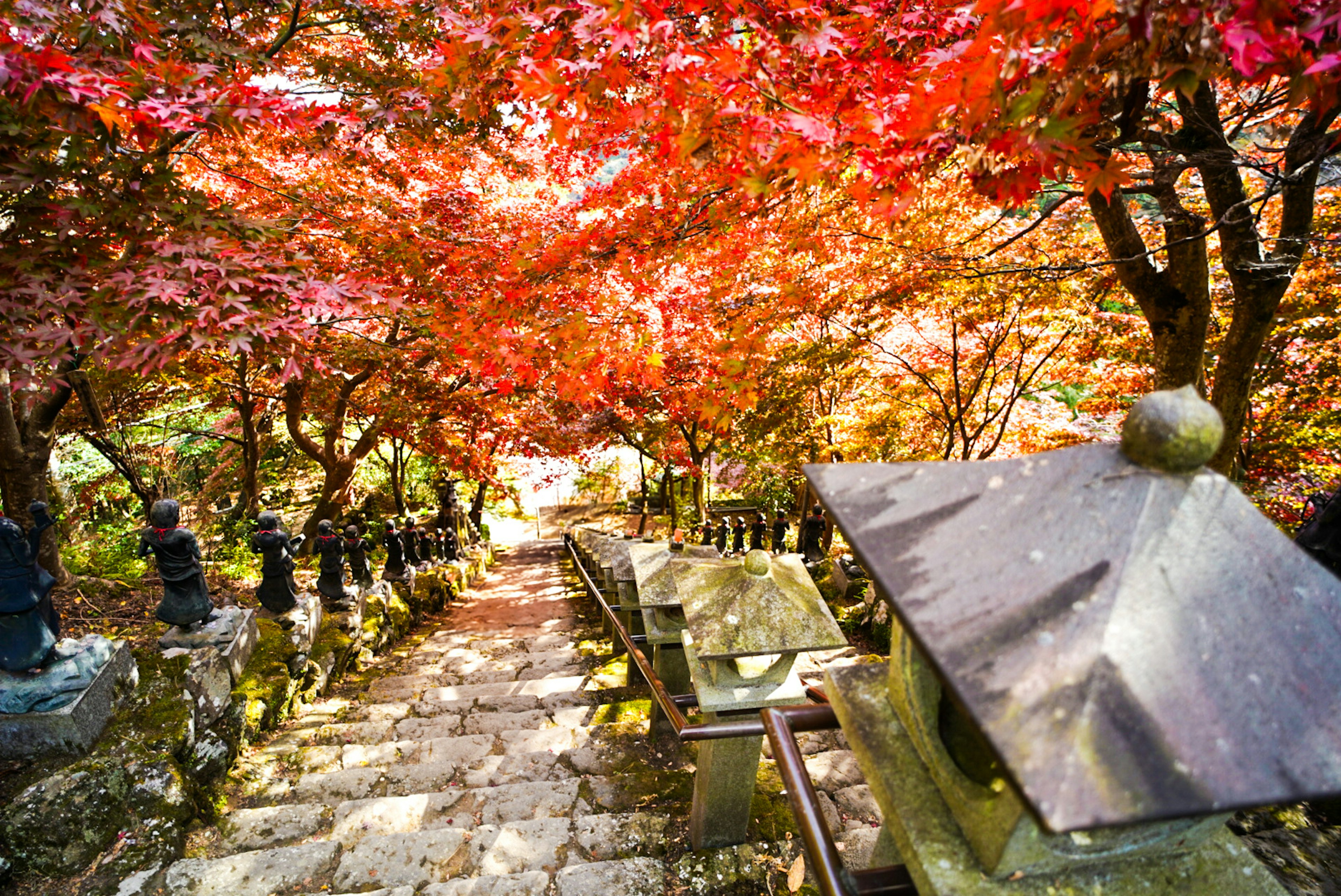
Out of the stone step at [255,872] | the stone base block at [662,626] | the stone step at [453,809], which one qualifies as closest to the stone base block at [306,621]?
the stone step at [453,809]

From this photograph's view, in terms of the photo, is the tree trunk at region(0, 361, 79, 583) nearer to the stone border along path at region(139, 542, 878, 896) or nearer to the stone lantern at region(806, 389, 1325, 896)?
the stone border along path at region(139, 542, 878, 896)

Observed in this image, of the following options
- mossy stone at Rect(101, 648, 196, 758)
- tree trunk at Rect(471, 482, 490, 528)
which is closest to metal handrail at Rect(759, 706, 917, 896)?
mossy stone at Rect(101, 648, 196, 758)

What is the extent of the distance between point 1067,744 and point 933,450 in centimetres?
914

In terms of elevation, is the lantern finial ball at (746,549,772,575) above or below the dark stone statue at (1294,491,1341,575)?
above

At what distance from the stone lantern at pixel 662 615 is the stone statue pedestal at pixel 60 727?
3.38m

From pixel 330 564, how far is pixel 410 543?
3.56 metres

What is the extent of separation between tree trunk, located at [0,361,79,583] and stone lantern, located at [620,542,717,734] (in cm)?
541

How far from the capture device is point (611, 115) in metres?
4.00

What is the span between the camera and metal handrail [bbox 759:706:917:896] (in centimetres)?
146

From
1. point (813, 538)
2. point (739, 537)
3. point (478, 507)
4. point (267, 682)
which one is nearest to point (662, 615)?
point (267, 682)

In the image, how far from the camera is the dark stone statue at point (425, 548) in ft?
34.7

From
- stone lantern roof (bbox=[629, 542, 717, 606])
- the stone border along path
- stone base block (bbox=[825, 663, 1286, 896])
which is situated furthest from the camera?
stone lantern roof (bbox=[629, 542, 717, 606])

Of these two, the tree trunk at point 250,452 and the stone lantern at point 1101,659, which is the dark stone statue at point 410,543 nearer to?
the tree trunk at point 250,452

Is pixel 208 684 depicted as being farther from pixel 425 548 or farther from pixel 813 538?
pixel 813 538
